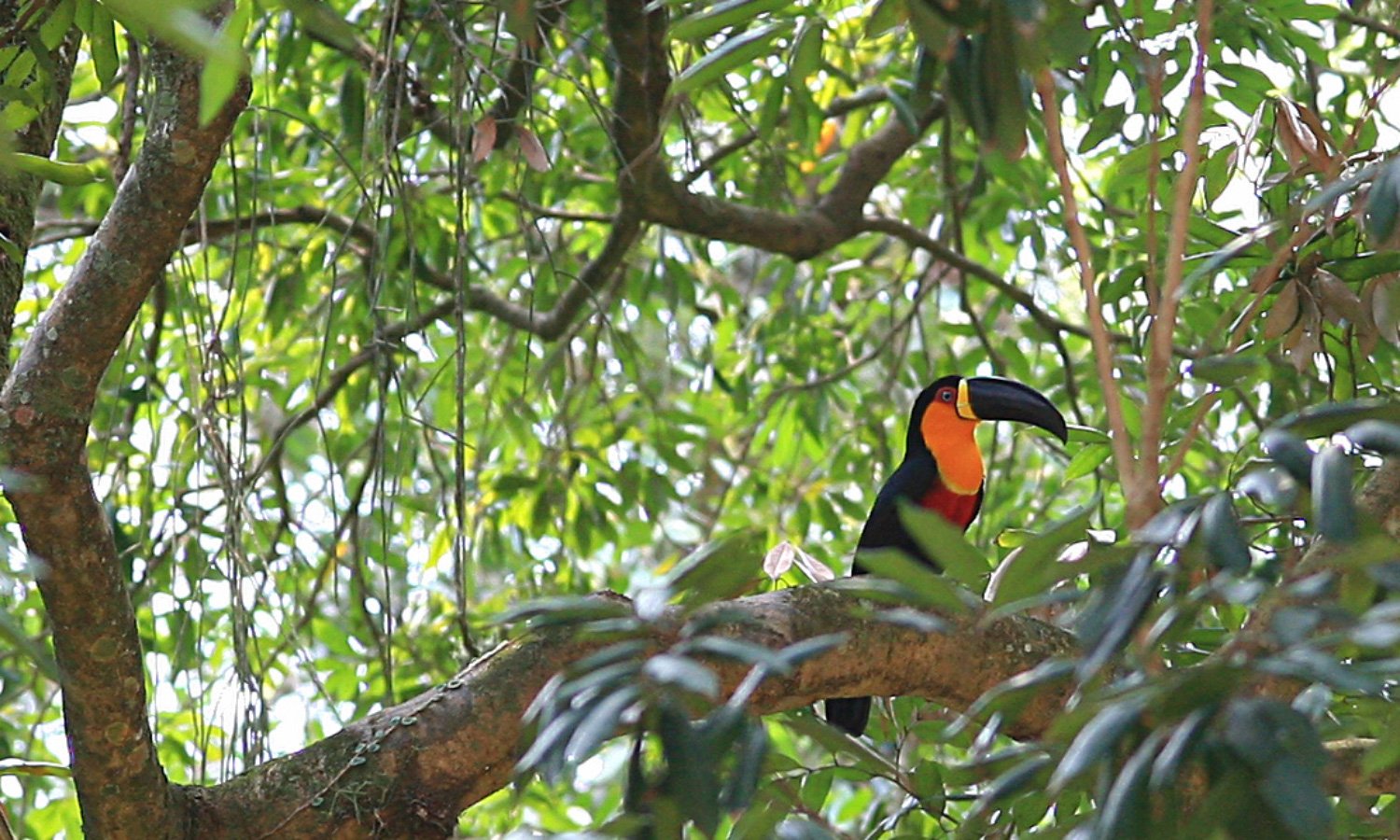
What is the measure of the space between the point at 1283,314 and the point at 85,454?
1.43m

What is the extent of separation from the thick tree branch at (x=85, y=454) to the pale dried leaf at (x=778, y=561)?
34.2 inches

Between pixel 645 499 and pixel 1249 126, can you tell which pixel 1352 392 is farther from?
pixel 645 499

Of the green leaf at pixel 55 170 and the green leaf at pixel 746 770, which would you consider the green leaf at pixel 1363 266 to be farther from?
the green leaf at pixel 55 170

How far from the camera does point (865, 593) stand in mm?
1290

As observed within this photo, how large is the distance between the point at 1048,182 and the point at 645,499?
53.5 inches

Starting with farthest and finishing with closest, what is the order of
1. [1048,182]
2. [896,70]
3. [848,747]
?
[1048,182] → [896,70] → [848,747]

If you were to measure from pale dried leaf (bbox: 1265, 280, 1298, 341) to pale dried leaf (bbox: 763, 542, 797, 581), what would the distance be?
71 cm

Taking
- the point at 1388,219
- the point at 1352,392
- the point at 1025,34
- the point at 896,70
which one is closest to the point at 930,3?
the point at 1025,34

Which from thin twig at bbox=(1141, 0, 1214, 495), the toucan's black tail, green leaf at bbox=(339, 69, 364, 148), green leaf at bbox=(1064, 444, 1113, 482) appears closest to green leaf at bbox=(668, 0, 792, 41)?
thin twig at bbox=(1141, 0, 1214, 495)

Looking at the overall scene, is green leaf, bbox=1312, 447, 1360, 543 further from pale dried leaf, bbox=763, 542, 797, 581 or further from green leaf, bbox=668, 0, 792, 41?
pale dried leaf, bbox=763, 542, 797, 581

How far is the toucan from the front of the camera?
11.8ft

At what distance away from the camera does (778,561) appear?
227 centimetres

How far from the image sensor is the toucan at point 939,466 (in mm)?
3607

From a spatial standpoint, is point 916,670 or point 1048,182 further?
point 1048,182
